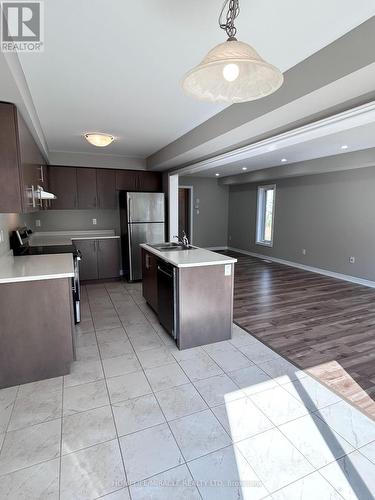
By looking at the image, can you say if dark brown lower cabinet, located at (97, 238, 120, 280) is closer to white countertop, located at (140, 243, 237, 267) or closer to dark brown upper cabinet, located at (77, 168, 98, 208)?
dark brown upper cabinet, located at (77, 168, 98, 208)

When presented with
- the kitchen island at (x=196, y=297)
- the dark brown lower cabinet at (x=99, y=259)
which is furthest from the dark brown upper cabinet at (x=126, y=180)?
the kitchen island at (x=196, y=297)

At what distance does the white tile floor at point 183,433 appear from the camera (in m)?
1.43

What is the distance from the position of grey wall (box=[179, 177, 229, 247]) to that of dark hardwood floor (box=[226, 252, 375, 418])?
2829 millimetres

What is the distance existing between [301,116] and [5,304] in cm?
286

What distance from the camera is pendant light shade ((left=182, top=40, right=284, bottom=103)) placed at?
3.61 ft

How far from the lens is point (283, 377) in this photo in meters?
2.31

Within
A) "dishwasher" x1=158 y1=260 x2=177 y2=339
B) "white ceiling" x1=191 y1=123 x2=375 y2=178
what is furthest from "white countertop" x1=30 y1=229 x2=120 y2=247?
"white ceiling" x1=191 y1=123 x2=375 y2=178

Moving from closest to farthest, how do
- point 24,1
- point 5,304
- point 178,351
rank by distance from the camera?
point 24,1, point 5,304, point 178,351

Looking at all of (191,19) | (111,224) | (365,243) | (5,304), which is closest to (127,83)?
(191,19)

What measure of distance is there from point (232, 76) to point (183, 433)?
2.04 metres

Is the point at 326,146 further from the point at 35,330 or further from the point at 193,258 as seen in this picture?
the point at 35,330

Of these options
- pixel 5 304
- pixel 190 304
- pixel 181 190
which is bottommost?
pixel 190 304

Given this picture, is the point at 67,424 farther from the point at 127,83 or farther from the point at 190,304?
the point at 127,83

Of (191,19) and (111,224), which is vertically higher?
(191,19)
